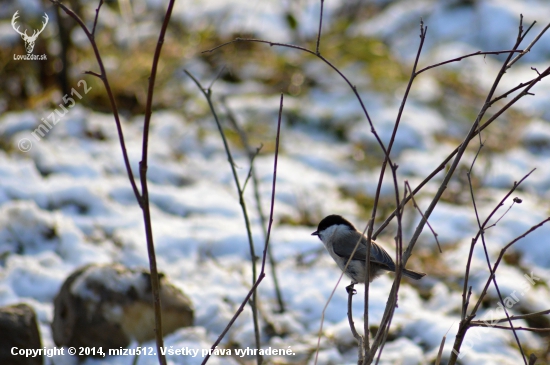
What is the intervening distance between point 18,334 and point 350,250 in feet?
4.64

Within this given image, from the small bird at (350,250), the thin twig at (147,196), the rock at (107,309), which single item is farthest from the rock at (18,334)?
the small bird at (350,250)

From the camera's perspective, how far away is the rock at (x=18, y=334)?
2.28 metres

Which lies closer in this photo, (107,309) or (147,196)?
(147,196)

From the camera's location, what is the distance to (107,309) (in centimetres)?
262

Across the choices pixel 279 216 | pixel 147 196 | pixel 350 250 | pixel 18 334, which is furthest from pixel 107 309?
pixel 279 216

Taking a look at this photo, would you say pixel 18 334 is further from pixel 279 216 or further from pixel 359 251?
pixel 279 216

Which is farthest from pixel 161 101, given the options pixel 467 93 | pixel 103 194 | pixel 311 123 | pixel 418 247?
pixel 467 93

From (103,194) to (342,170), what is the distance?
82.5 inches

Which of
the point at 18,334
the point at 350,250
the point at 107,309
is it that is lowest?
the point at 18,334

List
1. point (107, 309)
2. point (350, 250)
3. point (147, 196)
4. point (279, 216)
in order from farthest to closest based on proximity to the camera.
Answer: point (279, 216)
point (107, 309)
point (350, 250)
point (147, 196)

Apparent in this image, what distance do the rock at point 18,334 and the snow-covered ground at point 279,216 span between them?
0.68 feet

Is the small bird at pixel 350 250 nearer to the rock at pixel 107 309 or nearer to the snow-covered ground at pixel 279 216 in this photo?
the snow-covered ground at pixel 279 216

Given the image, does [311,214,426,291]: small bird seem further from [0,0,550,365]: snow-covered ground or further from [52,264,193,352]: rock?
[52,264,193,352]: rock

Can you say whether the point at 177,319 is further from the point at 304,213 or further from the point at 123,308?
the point at 304,213
